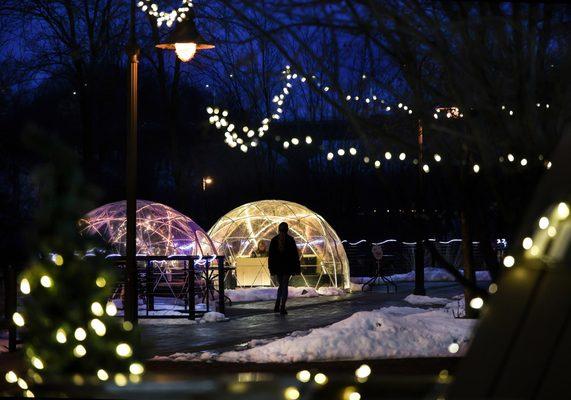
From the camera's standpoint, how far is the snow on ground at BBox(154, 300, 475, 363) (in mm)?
13234

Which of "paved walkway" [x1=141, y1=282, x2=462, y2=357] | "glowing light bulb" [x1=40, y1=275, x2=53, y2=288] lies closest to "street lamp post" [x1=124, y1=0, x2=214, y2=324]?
"paved walkway" [x1=141, y1=282, x2=462, y2=357]

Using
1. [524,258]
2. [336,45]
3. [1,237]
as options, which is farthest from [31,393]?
[1,237]

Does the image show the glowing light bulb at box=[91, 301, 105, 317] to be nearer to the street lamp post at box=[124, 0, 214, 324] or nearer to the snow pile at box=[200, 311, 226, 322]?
the street lamp post at box=[124, 0, 214, 324]

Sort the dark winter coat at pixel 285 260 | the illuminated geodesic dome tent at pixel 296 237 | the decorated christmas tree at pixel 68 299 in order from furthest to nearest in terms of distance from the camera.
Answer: the illuminated geodesic dome tent at pixel 296 237
the dark winter coat at pixel 285 260
the decorated christmas tree at pixel 68 299

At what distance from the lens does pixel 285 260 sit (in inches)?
837

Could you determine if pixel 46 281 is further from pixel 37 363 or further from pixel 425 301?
pixel 425 301

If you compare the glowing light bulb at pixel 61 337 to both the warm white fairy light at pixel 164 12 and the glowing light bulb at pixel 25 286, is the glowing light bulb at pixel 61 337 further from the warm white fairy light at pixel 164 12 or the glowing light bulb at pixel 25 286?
the warm white fairy light at pixel 164 12

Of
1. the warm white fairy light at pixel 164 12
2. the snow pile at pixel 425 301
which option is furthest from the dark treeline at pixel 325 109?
the snow pile at pixel 425 301

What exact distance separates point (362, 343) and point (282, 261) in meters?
7.70

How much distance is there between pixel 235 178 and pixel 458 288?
70.8ft

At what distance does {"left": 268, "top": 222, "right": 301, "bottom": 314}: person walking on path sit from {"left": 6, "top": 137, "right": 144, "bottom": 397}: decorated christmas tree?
653 inches

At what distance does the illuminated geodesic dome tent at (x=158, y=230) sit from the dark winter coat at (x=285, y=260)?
14.3ft

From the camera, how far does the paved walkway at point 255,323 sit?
1570cm

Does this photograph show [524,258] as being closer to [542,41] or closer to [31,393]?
[31,393]
